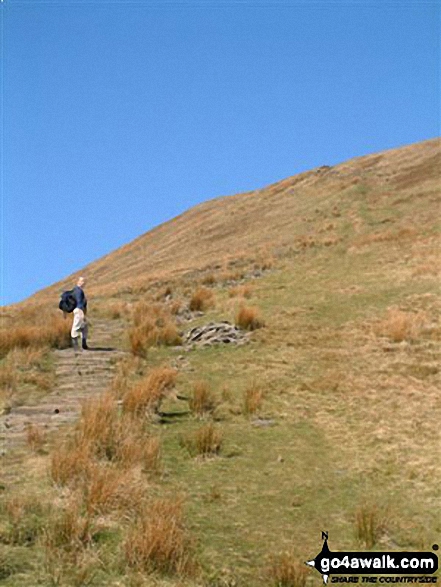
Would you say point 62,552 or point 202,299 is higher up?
point 202,299

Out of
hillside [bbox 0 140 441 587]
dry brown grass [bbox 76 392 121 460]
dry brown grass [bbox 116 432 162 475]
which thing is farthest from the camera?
dry brown grass [bbox 76 392 121 460]

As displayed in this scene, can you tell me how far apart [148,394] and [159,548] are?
5.06 metres

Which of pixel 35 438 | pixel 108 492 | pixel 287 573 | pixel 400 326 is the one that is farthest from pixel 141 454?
pixel 400 326

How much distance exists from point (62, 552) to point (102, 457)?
2.45 meters

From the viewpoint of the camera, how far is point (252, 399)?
10.6 meters

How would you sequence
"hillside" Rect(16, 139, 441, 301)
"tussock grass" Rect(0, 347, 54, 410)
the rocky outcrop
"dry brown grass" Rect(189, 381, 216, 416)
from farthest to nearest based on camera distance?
"hillside" Rect(16, 139, 441, 301) < the rocky outcrop < "tussock grass" Rect(0, 347, 54, 410) < "dry brown grass" Rect(189, 381, 216, 416)

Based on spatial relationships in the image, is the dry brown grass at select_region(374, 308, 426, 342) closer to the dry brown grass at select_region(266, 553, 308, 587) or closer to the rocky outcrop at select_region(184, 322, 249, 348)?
the rocky outcrop at select_region(184, 322, 249, 348)

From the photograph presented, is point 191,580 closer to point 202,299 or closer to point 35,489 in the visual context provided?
point 35,489

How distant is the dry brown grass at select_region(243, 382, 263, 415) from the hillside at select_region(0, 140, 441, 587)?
1.1 inches

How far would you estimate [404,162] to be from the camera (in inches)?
2098

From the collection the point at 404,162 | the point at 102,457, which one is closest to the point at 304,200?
the point at 404,162

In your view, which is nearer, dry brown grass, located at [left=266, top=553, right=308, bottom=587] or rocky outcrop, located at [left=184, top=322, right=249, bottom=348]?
dry brown grass, located at [left=266, top=553, right=308, bottom=587]

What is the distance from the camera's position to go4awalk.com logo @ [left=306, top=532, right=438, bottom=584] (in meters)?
5.63

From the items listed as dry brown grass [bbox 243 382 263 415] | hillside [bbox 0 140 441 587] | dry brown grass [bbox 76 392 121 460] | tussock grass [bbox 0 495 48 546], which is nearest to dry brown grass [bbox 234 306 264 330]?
hillside [bbox 0 140 441 587]
